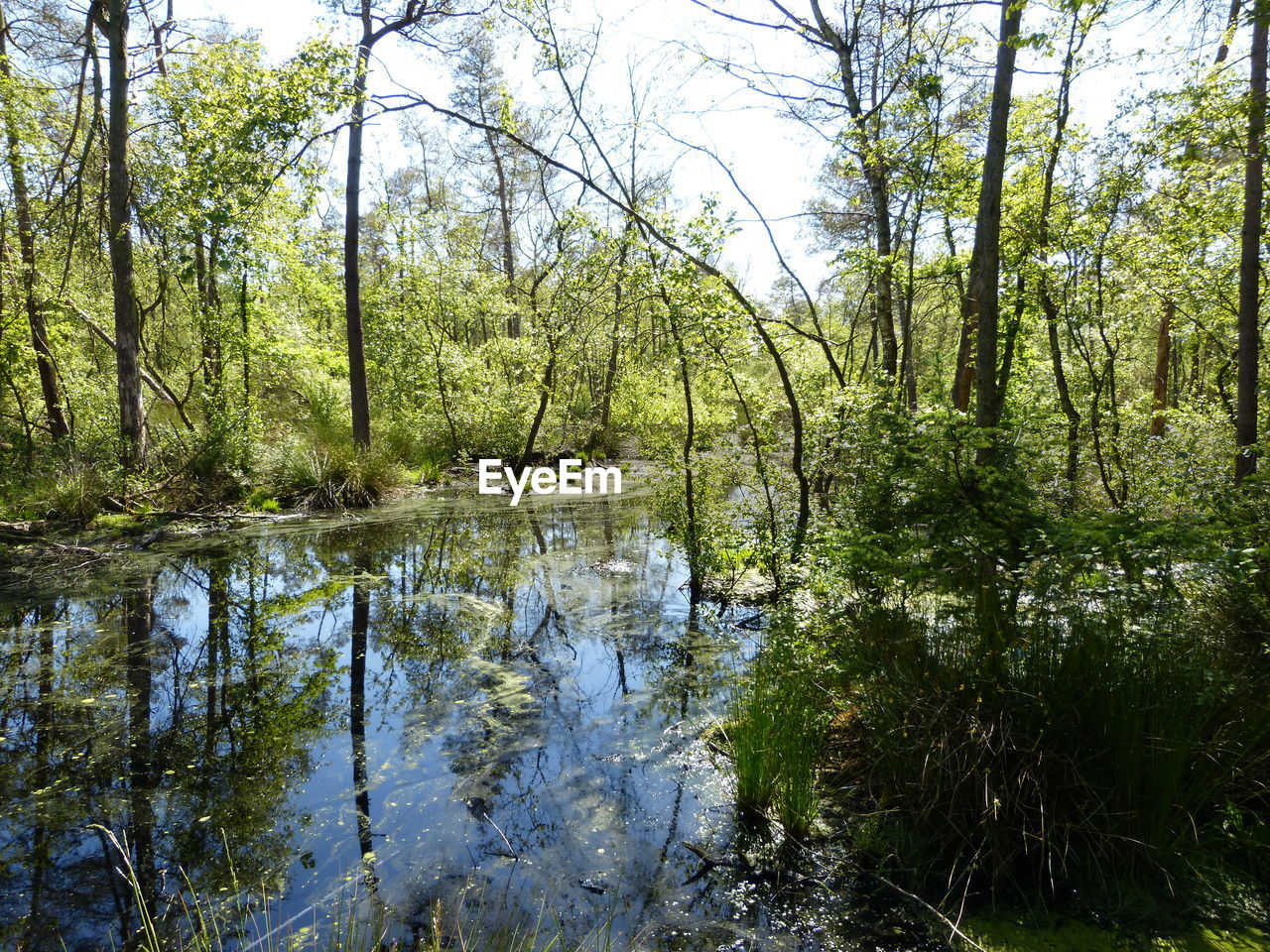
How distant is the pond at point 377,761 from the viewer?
8.76ft

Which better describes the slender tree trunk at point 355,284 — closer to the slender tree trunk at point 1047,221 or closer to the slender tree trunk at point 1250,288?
the slender tree trunk at point 1047,221

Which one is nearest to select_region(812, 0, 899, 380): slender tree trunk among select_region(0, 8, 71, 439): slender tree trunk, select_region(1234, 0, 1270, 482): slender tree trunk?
select_region(1234, 0, 1270, 482): slender tree trunk

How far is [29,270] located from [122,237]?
4.37 feet

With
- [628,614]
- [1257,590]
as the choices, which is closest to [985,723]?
[1257,590]

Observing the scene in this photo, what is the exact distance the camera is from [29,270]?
337 inches

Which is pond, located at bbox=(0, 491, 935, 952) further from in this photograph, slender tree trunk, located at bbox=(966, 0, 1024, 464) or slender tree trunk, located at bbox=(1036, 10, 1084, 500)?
slender tree trunk, located at bbox=(1036, 10, 1084, 500)

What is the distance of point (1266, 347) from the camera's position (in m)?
7.45

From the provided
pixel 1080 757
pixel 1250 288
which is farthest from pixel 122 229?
pixel 1250 288

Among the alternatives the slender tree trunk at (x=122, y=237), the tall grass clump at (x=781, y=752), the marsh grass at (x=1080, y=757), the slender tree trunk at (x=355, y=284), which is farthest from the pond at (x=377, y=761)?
the slender tree trunk at (x=355, y=284)

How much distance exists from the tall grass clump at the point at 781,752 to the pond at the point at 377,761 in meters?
0.23

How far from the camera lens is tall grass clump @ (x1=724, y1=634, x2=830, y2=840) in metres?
3.08

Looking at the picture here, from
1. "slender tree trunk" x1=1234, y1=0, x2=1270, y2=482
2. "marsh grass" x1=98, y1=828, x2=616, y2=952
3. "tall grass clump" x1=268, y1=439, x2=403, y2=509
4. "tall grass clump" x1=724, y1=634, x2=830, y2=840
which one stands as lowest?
"marsh grass" x1=98, y1=828, x2=616, y2=952

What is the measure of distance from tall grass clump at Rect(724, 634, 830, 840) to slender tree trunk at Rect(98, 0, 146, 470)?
9063mm

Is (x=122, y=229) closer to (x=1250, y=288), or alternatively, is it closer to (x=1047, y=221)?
(x=1047, y=221)
